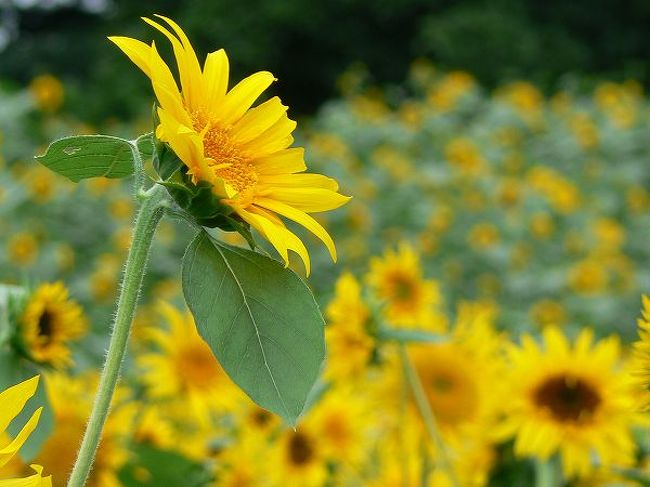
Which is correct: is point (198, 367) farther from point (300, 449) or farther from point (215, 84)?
point (215, 84)

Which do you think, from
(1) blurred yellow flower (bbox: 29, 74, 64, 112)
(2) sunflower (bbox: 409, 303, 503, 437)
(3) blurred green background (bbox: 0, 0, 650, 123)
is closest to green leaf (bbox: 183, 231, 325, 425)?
(2) sunflower (bbox: 409, 303, 503, 437)

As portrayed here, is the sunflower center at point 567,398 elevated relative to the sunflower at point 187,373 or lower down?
lower down

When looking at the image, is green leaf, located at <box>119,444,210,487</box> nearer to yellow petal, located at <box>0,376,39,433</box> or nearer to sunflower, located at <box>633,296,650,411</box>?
sunflower, located at <box>633,296,650,411</box>

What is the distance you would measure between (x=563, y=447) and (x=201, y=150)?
634mm

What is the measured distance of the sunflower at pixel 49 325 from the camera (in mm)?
865

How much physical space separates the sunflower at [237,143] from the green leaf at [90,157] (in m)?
0.03

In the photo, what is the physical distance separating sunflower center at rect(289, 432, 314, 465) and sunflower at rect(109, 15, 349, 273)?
2.43ft

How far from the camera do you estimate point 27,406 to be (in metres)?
0.72

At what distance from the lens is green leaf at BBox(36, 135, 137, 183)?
54 cm

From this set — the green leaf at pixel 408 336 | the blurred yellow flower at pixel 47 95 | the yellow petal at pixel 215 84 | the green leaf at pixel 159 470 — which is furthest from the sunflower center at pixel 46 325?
the blurred yellow flower at pixel 47 95

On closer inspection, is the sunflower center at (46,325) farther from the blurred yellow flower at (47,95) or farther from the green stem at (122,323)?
the blurred yellow flower at (47,95)

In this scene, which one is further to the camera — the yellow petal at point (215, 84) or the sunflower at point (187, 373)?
the sunflower at point (187, 373)

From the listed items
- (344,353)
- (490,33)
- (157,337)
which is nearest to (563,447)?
(344,353)

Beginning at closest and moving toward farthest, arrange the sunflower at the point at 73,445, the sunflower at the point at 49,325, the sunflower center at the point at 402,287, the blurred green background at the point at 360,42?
the sunflower at the point at 49,325
the sunflower at the point at 73,445
the sunflower center at the point at 402,287
the blurred green background at the point at 360,42
